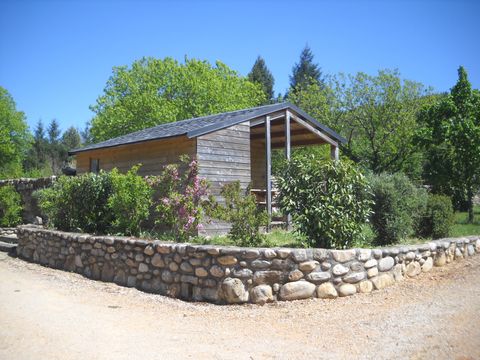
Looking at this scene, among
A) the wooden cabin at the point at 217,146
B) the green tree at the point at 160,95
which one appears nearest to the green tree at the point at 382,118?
the green tree at the point at 160,95

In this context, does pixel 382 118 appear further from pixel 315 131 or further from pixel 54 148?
pixel 54 148

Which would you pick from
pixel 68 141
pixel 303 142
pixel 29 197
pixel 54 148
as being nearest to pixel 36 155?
pixel 54 148

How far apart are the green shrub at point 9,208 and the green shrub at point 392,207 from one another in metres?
12.6

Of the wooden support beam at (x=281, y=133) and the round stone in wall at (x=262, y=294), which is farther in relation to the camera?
the wooden support beam at (x=281, y=133)

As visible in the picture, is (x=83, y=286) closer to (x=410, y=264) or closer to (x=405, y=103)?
(x=410, y=264)

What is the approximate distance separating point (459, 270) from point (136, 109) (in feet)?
72.8

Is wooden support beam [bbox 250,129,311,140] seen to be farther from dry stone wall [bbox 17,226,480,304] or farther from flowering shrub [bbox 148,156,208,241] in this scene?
dry stone wall [bbox 17,226,480,304]

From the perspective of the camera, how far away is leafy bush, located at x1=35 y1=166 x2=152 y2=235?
29.2ft

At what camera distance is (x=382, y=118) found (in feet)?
74.5

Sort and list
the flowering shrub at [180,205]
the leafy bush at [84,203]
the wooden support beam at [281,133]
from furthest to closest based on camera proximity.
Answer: the wooden support beam at [281,133] → the leafy bush at [84,203] → the flowering shrub at [180,205]

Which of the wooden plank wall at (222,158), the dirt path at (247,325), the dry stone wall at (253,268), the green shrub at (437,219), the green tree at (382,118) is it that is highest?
the green tree at (382,118)

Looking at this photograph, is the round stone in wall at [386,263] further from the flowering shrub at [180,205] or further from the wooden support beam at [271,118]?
the wooden support beam at [271,118]

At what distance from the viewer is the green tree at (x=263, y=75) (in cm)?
4782

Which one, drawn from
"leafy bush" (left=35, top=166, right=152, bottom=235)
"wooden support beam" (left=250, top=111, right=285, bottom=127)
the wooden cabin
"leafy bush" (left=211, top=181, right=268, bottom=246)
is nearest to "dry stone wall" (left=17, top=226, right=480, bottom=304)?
"leafy bush" (left=35, top=166, right=152, bottom=235)
